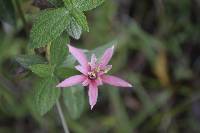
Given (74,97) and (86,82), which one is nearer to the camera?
(86,82)

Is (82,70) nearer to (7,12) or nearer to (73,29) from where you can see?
(73,29)

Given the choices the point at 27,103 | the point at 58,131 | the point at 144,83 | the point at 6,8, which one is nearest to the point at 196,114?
the point at 144,83

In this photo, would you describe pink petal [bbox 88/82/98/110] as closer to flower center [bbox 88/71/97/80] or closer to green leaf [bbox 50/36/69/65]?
flower center [bbox 88/71/97/80]

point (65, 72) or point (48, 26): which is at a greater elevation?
point (48, 26)

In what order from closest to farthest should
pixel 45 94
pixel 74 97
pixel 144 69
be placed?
1. pixel 45 94
2. pixel 74 97
3. pixel 144 69

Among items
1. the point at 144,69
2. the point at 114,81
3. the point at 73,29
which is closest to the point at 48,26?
the point at 73,29

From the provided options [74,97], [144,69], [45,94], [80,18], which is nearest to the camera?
[80,18]

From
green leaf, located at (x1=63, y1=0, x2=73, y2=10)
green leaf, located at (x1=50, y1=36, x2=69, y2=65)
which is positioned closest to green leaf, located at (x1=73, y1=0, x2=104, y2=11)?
green leaf, located at (x1=63, y1=0, x2=73, y2=10)
